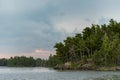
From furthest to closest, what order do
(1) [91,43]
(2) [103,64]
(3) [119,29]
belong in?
(3) [119,29] < (1) [91,43] < (2) [103,64]

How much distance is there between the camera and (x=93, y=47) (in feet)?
474

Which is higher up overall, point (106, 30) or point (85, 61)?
point (106, 30)

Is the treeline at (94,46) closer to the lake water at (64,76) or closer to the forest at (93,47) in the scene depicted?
the forest at (93,47)

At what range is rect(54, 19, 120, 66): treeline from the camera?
13262 centimetres

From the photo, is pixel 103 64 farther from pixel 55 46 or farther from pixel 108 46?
pixel 55 46

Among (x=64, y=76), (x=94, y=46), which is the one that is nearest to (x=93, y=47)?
(x=94, y=46)

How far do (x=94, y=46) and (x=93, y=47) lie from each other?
3.58ft

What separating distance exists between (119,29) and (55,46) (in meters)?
35.6

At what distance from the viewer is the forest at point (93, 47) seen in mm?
132625

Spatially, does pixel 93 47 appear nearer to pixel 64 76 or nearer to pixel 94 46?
pixel 94 46

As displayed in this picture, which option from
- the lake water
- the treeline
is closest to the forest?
the treeline

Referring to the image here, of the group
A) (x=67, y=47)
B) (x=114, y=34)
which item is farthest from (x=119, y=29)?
(x=67, y=47)

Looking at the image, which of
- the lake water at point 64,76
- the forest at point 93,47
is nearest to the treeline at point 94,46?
the forest at point 93,47

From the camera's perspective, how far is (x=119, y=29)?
497ft
